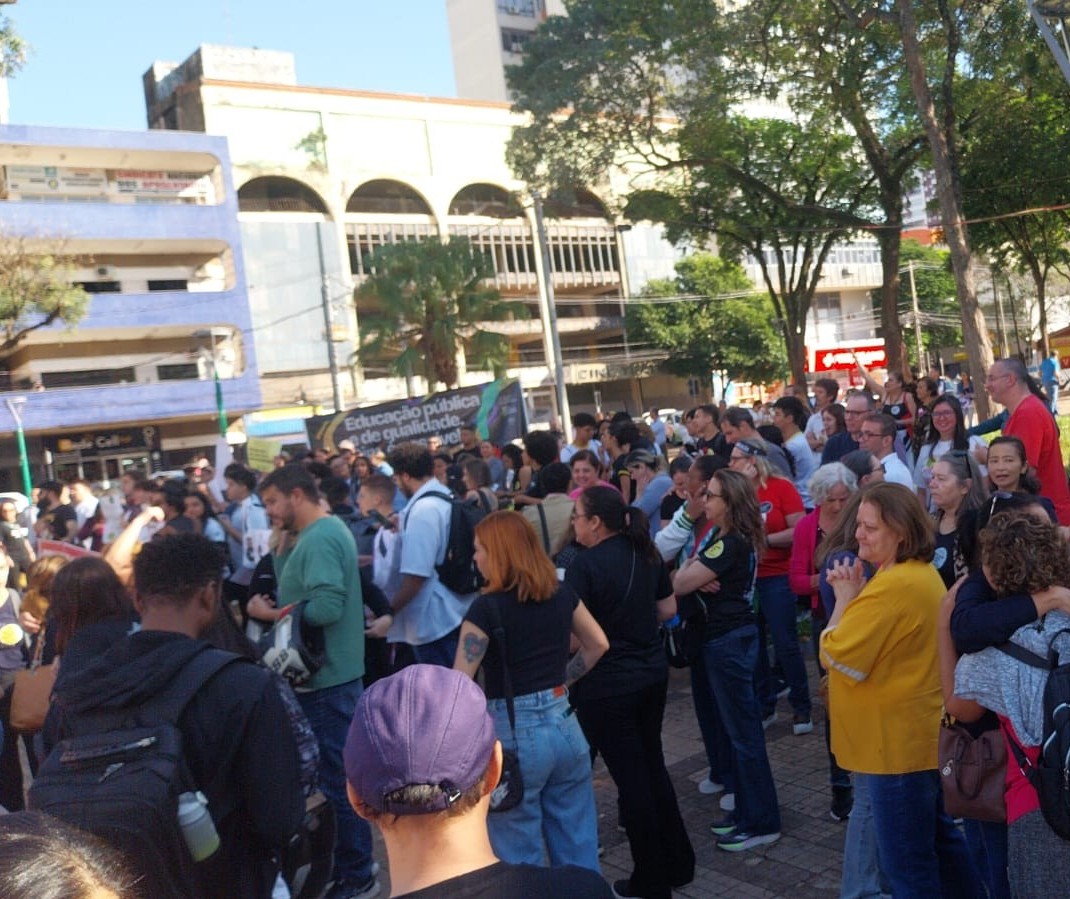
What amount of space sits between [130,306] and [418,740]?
36.3 meters

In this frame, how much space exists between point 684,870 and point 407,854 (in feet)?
9.27

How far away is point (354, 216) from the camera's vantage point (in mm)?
46156

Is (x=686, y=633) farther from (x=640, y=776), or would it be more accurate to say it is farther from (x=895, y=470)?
(x=895, y=470)

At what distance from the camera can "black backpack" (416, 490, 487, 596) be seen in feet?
18.1

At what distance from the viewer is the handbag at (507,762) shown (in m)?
3.52

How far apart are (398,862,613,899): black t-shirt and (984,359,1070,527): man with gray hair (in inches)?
173

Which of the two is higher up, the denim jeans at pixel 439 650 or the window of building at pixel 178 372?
the window of building at pixel 178 372

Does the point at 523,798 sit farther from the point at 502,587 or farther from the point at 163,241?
the point at 163,241

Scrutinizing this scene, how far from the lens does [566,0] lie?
2188 cm

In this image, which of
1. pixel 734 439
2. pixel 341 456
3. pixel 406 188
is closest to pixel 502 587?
pixel 734 439

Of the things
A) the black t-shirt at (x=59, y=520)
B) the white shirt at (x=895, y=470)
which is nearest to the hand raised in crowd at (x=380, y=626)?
the white shirt at (x=895, y=470)

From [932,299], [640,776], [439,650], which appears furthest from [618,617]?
[932,299]

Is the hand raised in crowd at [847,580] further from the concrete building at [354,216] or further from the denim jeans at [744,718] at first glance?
the concrete building at [354,216]

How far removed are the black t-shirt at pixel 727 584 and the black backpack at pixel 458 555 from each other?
145cm
